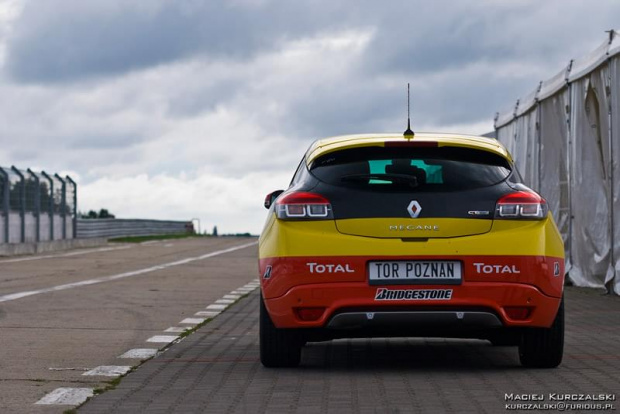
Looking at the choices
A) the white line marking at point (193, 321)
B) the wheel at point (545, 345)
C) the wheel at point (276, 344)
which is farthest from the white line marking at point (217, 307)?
the wheel at point (545, 345)

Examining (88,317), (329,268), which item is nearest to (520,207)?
(329,268)

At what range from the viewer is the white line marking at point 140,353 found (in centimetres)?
1090

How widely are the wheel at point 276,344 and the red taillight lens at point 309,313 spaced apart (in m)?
0.39

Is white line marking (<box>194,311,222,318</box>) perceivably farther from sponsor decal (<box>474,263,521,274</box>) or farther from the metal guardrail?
the metal guardrail

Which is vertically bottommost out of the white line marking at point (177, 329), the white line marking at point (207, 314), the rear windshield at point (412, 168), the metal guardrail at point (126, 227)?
the white line marking at point (177, 329)

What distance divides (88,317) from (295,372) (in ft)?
20.7

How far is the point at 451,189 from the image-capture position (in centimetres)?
923

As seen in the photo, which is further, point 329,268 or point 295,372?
point 295,372

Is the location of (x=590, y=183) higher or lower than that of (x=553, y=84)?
lower

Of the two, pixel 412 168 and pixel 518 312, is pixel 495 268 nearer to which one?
pixel 518 312

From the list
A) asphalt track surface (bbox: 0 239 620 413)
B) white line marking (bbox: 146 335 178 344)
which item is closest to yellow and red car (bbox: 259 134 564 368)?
asphalt track surface (bbox: 0 239 620 413)

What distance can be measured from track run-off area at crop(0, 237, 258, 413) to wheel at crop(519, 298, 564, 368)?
2868 millimetres

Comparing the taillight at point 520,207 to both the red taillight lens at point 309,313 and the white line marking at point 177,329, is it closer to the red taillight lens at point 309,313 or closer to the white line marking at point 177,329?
the red taillight lens at point 309,313

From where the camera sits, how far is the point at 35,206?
4825 cm
